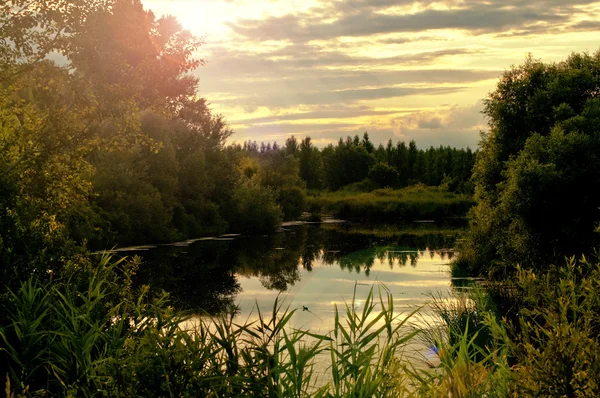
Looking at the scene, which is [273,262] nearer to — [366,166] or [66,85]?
[66,85]

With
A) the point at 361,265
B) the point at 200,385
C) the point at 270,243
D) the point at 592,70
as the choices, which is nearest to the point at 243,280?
the point at 361,265

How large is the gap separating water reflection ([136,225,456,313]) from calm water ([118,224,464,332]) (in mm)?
29

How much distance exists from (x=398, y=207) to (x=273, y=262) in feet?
81.2

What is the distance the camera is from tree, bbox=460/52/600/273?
17.8 meters

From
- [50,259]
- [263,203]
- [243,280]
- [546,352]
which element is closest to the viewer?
[546,352]

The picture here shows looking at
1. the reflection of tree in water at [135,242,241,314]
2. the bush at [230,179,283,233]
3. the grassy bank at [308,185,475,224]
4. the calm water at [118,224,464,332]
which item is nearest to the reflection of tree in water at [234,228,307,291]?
the calm water at [118,224,464,332]

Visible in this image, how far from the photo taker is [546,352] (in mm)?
4953

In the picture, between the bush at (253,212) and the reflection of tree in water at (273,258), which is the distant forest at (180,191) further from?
the reflection of tree in water at (273,258)

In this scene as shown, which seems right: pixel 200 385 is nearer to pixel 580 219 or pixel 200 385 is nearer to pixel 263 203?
pixel 580 219

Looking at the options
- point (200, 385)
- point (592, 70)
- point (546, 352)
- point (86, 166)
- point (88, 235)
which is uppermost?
point (592, 70)

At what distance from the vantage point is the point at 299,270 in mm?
23016

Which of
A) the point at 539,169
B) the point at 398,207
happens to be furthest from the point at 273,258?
the point at 398,207

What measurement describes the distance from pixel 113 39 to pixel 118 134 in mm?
2366

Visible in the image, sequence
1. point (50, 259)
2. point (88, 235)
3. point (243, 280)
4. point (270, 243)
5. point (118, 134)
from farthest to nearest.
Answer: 1. point (270, 243)
2. point (88, 235)
3. point (243, 280)
4. point (118, 134)
5. point (50, 259)
